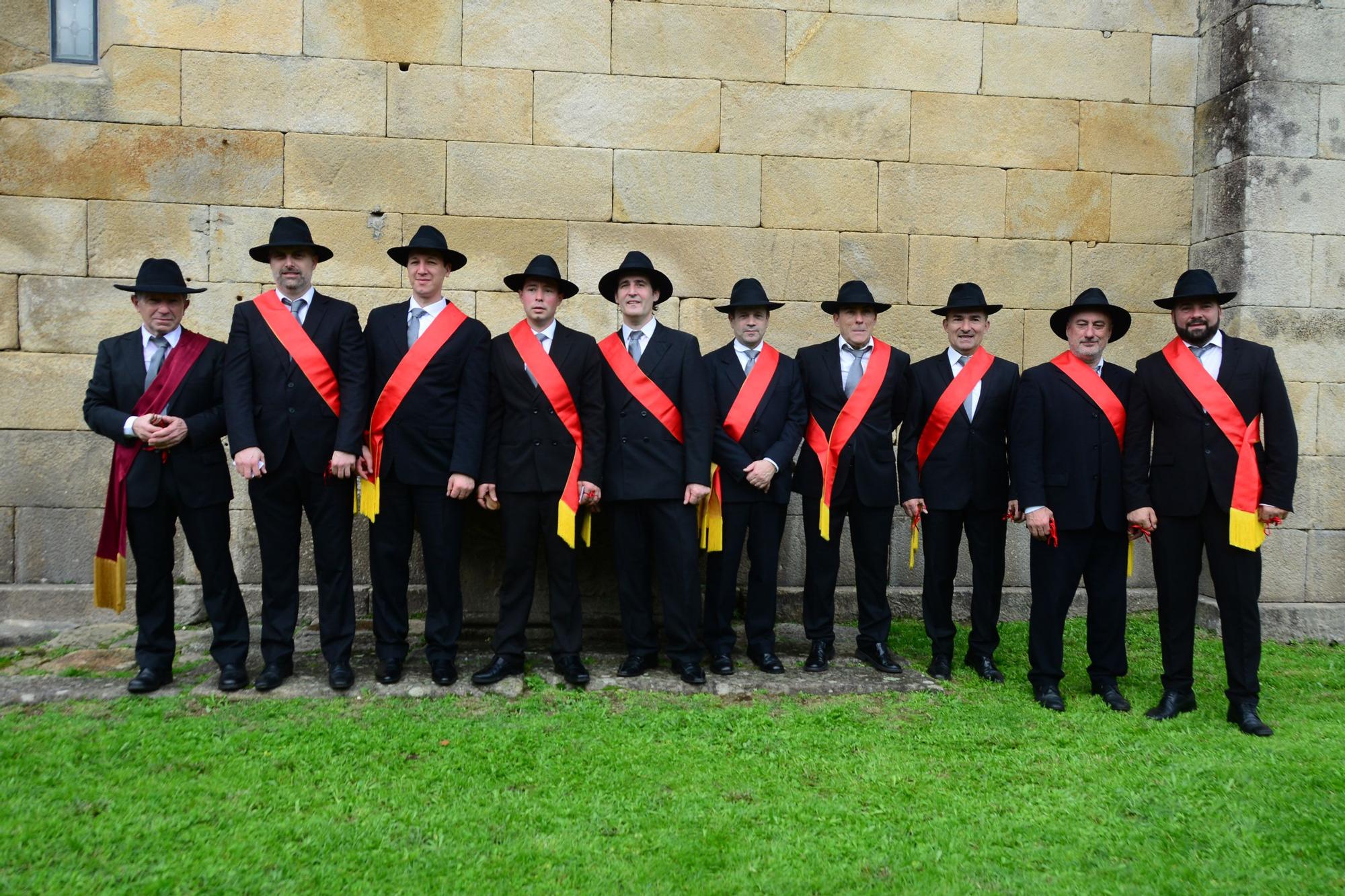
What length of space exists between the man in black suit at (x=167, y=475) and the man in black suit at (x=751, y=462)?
207 centimetres

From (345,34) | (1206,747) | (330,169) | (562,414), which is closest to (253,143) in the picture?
(330,169)

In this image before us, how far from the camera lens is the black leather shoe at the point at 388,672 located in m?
3.99

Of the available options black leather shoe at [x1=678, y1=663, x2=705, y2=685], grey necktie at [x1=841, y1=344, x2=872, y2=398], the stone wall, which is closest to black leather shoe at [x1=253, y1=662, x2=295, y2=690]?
the stone wall

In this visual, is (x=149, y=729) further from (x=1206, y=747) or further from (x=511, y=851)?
(x=1206, y=747)

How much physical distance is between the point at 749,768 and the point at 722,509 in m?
1.41

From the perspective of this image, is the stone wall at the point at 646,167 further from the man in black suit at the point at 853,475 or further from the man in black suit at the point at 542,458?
the man in black suit at the point at 853,475

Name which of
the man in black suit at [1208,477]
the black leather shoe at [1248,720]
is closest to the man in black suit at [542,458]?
the man in black suit at [1208,477]

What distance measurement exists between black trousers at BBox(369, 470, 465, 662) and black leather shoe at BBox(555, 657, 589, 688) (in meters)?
0.47

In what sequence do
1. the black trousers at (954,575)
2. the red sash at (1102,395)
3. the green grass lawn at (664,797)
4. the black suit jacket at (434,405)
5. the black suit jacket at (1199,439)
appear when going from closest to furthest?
1. the green grass lawn at (664,797)
2. the black suit jacket at (1199,439)
3. the black suit jacket at (434,405)
4. the red sash at (1102,395)
5. the black trousers at (954,575)

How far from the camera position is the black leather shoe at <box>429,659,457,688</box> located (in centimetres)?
399

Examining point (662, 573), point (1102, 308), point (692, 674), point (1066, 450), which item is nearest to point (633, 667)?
point (692, 674)

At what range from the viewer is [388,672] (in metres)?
3.99

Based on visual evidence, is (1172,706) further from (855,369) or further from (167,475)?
(167,475)

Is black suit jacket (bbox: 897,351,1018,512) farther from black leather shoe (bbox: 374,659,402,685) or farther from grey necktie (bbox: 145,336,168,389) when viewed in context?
grey necktie (bbox: 145,336,168,389)
